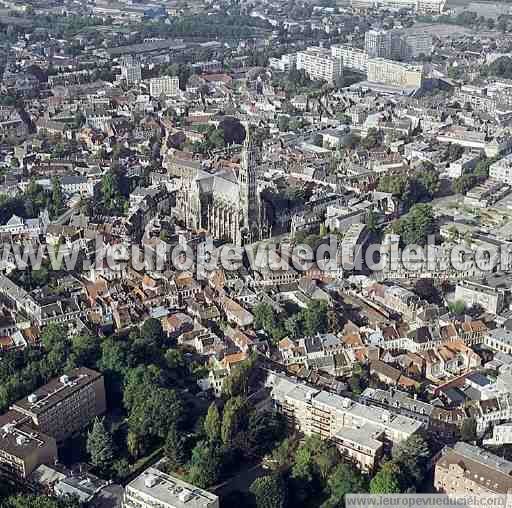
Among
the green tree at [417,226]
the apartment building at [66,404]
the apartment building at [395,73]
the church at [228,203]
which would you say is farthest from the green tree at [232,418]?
the apartment building at [395,73]

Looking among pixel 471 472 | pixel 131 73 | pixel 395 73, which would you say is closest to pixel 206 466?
pixel 471 472

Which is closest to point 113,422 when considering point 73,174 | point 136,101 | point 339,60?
point 73,174

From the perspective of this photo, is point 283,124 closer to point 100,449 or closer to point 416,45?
point 416,45

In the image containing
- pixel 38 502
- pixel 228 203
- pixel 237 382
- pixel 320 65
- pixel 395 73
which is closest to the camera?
pixel 38 502

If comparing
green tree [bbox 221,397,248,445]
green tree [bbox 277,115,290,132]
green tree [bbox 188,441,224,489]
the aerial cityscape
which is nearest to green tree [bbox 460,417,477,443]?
the aerial cityscape

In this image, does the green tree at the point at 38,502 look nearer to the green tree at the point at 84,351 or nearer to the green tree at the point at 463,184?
the green tree at the point at 84,351
